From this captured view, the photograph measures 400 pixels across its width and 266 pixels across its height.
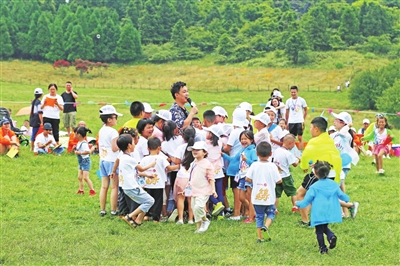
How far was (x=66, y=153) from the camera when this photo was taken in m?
15.5

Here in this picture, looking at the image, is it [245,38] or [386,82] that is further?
[245,38]

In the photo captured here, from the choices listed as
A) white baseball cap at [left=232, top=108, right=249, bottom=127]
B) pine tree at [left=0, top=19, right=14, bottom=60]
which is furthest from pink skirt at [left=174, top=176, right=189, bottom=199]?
pine tree at [left=0, top=19, right=14, bottom=60]

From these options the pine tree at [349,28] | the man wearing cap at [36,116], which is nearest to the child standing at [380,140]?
the man wearing cap at [36,116]

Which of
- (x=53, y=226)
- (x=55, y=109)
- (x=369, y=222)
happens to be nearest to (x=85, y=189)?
(x=53, y=226)

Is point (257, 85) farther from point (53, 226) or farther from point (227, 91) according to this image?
point (53, 226)

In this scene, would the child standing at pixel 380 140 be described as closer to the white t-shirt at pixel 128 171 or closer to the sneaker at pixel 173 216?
the sneaker at pixel 173 216

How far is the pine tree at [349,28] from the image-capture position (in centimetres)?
8844

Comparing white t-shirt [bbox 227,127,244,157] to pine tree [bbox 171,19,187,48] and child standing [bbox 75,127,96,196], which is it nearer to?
child standing [bbox 75,127,96,196]

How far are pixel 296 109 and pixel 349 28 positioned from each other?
7977cm

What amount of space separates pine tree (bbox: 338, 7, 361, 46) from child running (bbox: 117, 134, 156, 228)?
82074 millimetres

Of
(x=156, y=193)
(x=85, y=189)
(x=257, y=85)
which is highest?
(x=156, y=193)

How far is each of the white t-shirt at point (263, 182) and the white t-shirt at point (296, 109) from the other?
23.7 feet

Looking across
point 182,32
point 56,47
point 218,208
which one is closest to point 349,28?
point 182,32

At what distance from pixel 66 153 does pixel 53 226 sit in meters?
6.88
